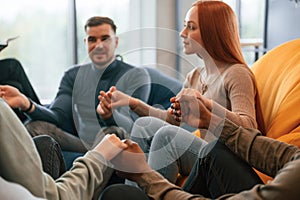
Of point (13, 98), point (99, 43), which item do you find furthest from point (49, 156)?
point (99, 43)

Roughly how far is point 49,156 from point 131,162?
345mm

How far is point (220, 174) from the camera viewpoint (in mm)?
1375

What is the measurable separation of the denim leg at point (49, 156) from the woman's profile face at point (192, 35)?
2.07 ft

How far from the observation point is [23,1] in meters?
3.35

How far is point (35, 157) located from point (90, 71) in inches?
51.2

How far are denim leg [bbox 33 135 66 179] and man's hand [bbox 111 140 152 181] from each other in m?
0.27

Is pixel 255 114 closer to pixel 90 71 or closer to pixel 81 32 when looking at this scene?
pixel 90 71

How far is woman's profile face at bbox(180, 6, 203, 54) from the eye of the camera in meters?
1.83

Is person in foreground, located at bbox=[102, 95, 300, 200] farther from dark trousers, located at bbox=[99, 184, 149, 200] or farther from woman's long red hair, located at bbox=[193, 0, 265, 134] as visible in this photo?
woman's long red hair, located at bbox=[193, 0, 265, 134]

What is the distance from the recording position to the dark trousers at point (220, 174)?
132 cm

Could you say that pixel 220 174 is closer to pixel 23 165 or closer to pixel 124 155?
pixel 124 155

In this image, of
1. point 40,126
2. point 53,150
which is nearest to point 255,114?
point 53,150

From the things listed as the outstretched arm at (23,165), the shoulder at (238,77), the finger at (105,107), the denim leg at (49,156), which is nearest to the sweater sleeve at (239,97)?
the shoulder at (238,77)

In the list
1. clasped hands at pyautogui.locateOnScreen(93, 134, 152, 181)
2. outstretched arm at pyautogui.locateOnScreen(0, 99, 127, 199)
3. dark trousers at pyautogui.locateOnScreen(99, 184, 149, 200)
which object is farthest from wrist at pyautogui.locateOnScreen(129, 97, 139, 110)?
outstretched arm at pyautogui.locateOnScreen(0, 99, 127, 199)
